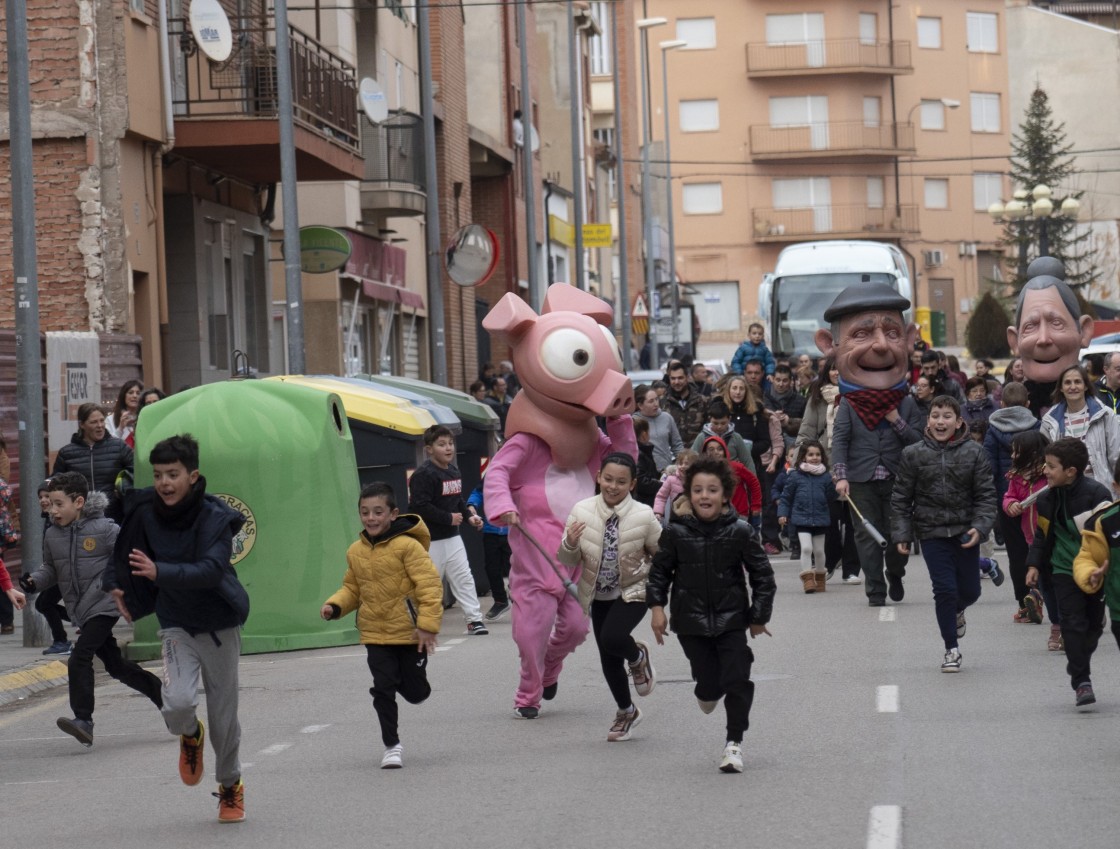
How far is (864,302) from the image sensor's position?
17375 millimetres

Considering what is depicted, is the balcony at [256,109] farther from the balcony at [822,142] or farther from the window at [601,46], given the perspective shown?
the balcony at [822,142]

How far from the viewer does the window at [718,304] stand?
7906 cm

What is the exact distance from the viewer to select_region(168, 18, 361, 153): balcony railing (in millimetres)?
23859

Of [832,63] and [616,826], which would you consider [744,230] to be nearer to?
[832,63]

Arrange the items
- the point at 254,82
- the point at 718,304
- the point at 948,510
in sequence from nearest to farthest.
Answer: the point at 948,510 → the point at 254,82 → the point at 718,304

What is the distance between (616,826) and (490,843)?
0.51 metres

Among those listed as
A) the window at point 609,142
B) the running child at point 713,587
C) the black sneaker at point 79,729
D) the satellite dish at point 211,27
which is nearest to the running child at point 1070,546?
the running child at point 713,587

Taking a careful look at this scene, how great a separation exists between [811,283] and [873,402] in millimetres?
21754

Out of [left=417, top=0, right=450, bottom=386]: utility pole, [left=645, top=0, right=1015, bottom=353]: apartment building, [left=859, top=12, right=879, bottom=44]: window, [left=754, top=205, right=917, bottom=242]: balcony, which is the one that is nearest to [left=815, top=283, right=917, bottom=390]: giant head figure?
[left=417, top=0, right=450, bottom=386]: utility pole

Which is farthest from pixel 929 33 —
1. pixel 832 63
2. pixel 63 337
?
pixel 63 337

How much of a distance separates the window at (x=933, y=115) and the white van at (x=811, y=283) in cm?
4299

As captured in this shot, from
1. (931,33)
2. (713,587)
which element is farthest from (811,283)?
(931,33)

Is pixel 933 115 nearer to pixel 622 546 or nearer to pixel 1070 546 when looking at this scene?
pixel 1070 546

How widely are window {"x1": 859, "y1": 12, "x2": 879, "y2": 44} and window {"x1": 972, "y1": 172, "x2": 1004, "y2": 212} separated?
7.33m
